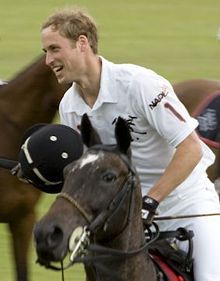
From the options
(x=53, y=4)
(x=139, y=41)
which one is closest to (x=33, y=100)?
(x=139, y=41)

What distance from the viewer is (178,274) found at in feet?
18.0

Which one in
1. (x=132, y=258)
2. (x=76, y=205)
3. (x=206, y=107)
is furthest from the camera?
(x=206, y=107)

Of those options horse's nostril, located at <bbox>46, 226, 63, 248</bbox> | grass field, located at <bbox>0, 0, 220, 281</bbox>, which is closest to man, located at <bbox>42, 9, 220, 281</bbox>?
horse's nostril, located at <bbox>46, 226, 63, 248</bbox>

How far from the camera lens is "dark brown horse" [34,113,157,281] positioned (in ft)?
15.2

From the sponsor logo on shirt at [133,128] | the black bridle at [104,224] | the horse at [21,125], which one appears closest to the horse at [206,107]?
the horse at [21,125]

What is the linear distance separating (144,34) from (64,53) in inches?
608

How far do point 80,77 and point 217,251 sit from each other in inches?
40.6

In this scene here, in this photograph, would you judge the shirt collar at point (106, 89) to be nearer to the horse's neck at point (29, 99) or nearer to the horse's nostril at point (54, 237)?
the horse's nostril at point (54, 237)

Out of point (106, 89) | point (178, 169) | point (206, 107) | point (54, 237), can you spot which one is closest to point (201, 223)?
point (178, 169)

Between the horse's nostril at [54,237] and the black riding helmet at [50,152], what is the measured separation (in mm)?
820

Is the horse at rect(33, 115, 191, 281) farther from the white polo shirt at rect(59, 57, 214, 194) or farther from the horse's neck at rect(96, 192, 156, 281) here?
the white polo shirt at rect(59, 57, 214, 194)

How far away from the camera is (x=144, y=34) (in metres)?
20.7

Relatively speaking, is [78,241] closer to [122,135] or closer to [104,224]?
[104,224]

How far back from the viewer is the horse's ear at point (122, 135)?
16.2 feet
